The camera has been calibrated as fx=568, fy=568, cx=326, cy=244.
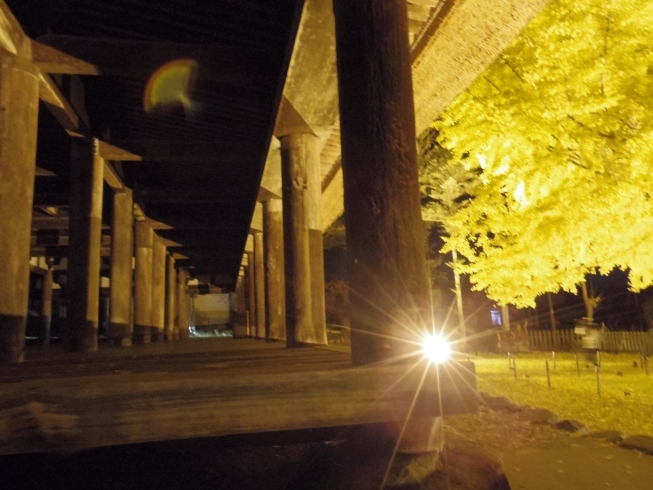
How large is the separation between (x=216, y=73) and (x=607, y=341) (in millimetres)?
19973

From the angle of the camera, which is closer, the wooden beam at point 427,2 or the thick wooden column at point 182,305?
the wooden beam at point 427,2

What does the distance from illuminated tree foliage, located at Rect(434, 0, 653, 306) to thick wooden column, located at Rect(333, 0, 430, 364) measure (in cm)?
548

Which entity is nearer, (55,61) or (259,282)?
(55,61)

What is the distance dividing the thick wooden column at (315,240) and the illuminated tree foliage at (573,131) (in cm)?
293

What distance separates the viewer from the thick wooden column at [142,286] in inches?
578

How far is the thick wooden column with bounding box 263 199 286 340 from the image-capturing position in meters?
11.3

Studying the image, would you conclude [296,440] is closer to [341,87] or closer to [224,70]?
[341,87]

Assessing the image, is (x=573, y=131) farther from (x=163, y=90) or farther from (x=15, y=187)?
(x=15, y=187)

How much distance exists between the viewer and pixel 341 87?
12.3 ft

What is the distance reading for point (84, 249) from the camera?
971cm

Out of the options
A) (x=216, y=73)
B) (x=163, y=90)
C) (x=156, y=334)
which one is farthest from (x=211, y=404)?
(x=156, y=334)

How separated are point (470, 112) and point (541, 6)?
15.0ft

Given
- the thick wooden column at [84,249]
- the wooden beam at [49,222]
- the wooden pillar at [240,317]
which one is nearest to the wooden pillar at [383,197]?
the thick wooden column at [84,249]

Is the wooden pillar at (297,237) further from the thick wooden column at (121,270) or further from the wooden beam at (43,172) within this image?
the wooden beam at (43,172)
